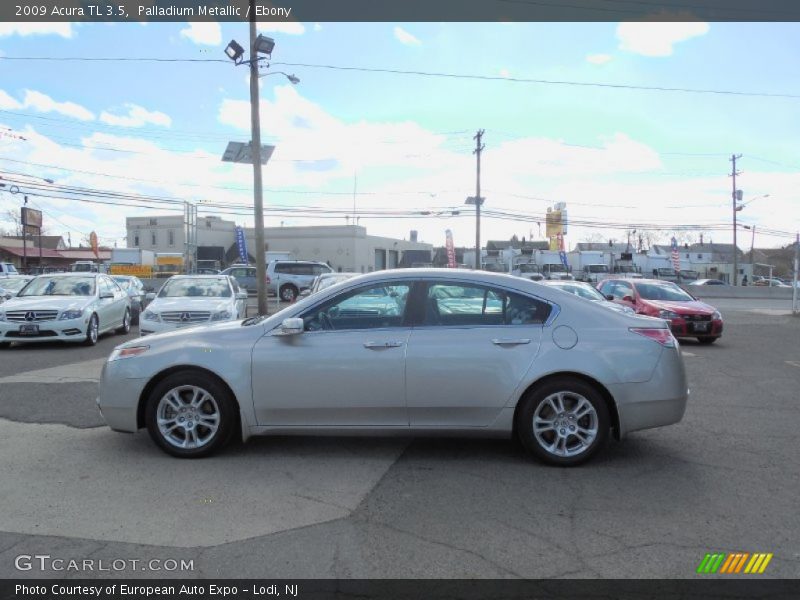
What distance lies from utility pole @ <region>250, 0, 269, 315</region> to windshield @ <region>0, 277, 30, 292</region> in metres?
8.25

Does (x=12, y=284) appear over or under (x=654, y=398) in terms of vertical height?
over

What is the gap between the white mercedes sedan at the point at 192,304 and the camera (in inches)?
416

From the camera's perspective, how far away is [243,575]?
3123mm

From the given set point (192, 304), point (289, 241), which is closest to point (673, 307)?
point (192, 304)

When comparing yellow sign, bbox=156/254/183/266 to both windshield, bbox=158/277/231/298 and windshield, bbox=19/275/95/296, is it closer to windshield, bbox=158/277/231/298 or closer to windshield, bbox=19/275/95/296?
windshield, bbox=19/275/95/296

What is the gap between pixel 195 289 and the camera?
39.7 feet

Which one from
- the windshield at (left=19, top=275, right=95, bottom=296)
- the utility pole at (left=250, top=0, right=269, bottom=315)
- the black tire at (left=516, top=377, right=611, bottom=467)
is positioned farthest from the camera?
the utility pole at (left=250, top=0, right=269, bottom=315)

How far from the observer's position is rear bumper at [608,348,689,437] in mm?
4664

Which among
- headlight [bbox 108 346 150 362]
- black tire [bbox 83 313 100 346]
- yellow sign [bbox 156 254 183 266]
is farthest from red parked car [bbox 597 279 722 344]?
yellow sign [bbox 156 254 183 266]

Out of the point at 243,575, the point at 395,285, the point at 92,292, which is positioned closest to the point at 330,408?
the point at 395,285

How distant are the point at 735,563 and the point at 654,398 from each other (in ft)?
5.18

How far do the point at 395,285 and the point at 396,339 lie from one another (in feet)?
1.59

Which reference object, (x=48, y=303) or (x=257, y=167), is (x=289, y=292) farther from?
(x=48, y=303)
